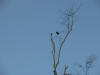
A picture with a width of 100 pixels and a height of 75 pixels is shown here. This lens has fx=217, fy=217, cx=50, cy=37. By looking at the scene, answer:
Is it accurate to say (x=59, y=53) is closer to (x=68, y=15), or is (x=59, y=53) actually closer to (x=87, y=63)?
(x=68, y=15)

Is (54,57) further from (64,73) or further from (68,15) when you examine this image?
(68,15)

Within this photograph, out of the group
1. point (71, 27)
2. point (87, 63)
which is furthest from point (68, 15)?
point (87, 63)

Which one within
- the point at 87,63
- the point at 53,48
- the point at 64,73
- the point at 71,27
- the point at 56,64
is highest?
the point at 71,27

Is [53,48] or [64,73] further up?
[53,48]

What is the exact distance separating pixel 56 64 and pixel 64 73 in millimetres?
1206

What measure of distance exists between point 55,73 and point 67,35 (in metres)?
2.80

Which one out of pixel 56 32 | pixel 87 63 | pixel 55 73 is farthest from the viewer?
pixel 87 63

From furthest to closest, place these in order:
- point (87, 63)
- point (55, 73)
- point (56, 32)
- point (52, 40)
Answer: point (87, 63), point (56, 32), point (52, 40), point (55, 73)

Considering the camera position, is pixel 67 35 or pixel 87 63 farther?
pixel 87 63

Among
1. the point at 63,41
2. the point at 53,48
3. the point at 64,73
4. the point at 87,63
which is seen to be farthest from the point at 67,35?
the point at 87,63

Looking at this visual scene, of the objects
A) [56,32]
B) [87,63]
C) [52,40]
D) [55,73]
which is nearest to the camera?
[55,73]

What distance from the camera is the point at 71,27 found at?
586 inches

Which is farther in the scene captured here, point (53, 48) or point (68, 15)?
point (68, 15)

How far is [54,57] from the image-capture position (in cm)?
1398
